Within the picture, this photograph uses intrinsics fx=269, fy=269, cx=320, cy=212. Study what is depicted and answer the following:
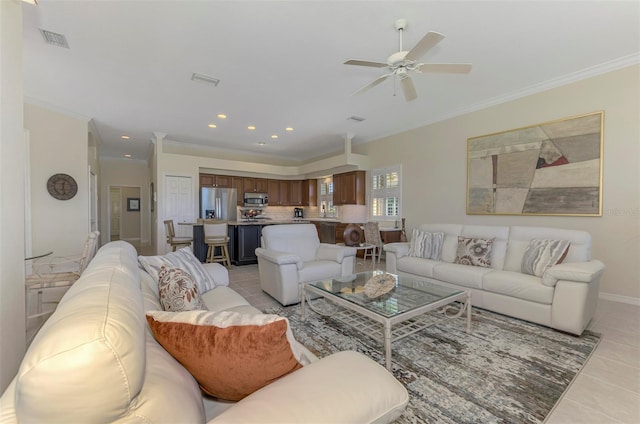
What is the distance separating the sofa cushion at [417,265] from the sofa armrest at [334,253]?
2.43 feet

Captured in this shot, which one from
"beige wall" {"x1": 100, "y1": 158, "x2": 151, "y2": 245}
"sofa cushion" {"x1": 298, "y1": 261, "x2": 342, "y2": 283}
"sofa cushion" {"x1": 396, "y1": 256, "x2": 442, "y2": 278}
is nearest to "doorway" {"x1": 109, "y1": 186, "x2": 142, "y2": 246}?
"beige wall" {"x1": 100, "y1": 158, "x2": 151, "y2": 245}

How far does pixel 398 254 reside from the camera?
12.6 ft

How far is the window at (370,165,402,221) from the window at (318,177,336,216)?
1.70 metres

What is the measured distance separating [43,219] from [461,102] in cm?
692

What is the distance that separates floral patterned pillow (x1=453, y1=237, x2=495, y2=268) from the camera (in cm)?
322

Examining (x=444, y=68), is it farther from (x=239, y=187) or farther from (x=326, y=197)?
(x=239, y=187)

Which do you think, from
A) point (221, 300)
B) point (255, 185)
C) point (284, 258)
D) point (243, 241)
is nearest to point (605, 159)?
point (284, 258)

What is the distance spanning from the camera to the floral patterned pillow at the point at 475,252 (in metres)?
3.22

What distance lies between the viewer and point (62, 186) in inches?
174

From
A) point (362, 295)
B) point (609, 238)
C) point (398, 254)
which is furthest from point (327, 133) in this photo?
point (609, 238)

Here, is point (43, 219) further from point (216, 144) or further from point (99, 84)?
point (216, 144)

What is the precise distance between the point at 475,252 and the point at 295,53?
3.11 m

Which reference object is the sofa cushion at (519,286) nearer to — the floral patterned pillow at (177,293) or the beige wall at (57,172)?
the floral patterned pillow at (177,293)

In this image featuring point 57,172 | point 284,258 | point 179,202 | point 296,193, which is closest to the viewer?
point 284,258
